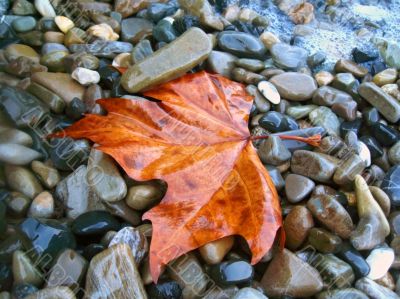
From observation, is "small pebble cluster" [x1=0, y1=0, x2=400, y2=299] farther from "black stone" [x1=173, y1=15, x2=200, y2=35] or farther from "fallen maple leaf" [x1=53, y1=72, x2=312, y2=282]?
"fallen maple leaf" [x1=53, y1=72, x2=312, y2=282]

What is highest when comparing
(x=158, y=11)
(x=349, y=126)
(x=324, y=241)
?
(x=158, y=11)

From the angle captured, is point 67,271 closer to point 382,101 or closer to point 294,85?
point 294,85

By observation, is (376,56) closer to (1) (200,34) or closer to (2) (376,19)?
(2) (376,19)

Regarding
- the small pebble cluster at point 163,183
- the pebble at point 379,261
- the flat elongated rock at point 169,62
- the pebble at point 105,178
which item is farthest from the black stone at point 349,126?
the pebble at point 105,178

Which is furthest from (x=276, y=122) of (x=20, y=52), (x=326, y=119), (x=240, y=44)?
(x=20, y=52)

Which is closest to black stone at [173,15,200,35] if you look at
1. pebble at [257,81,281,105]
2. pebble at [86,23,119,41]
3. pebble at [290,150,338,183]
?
pebble at [86,23,119,41]

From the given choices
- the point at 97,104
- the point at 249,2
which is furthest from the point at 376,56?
the point at 97,104
